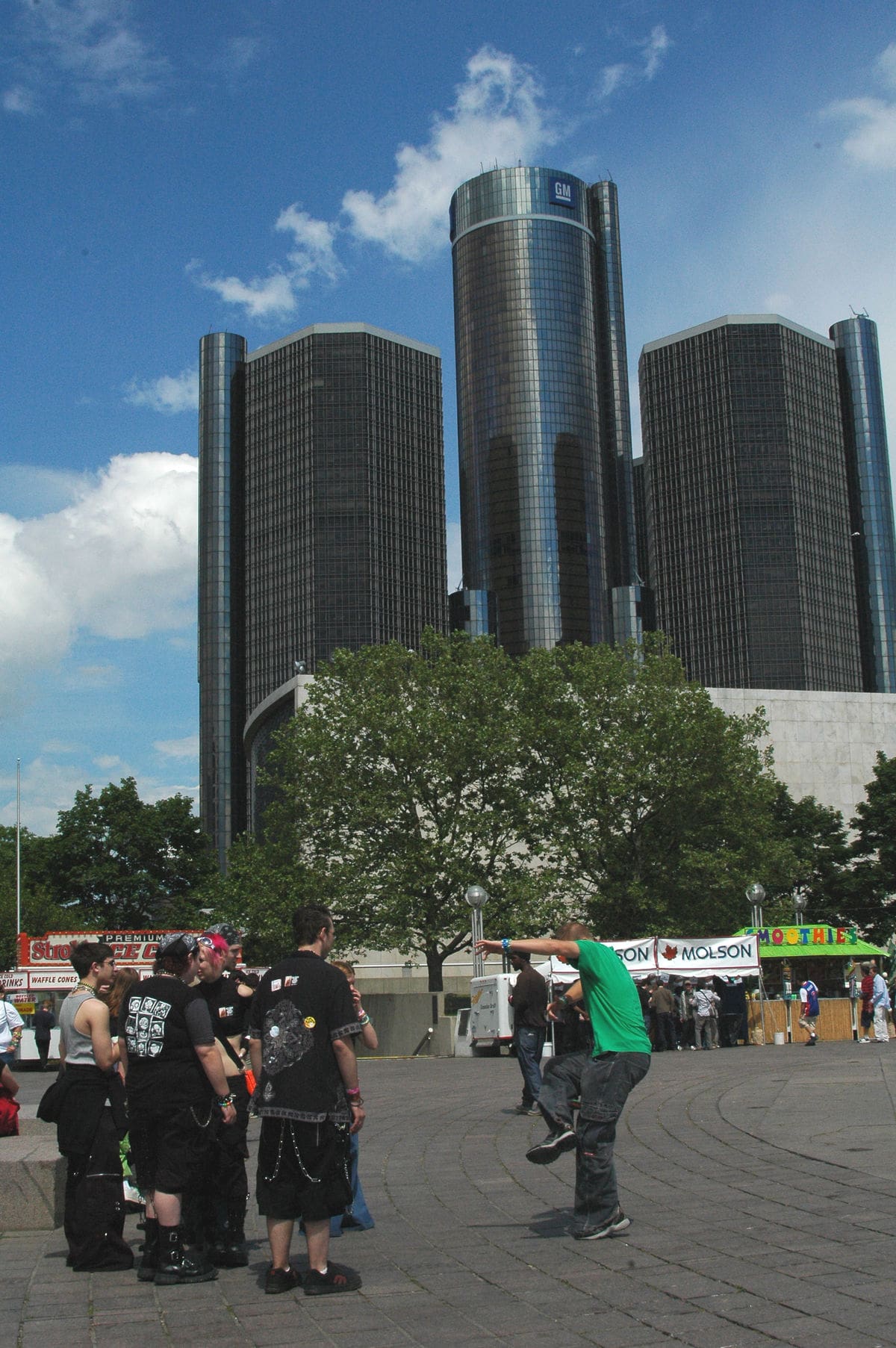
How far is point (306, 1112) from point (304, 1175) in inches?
11.1

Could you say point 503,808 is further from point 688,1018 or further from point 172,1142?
point 172,1142

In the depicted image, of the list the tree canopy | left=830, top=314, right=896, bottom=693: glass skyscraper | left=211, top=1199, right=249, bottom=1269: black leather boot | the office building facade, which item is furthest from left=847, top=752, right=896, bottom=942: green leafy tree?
left=830, top=314, right=896, bottom=693: glass skyscraper

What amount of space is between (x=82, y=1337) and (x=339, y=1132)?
4.70 ft

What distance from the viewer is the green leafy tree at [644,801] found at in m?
45.2

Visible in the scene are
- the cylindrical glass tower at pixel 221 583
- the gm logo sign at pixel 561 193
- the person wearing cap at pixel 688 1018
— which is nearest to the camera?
the person wearing cap at pixel 688 1018

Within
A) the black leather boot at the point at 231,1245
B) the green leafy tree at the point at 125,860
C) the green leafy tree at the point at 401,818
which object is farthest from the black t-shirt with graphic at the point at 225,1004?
the green leafy tree at the point at 125,860

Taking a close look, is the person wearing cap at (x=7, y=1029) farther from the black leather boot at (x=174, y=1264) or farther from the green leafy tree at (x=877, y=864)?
the green leafy tree at (x=877, y=864)

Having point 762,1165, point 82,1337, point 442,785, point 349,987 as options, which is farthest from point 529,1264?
point 442,785

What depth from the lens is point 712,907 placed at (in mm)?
46375

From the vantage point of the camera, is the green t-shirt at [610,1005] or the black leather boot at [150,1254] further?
the green t-shirt at [610,1005]

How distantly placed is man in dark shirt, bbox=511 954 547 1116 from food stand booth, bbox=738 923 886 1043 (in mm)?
15426

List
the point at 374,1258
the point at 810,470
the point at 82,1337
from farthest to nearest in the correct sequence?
1. the point at 810,470
2. the point at 374,1258
3. the point at 82,1337

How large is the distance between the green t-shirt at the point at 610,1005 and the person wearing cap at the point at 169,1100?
2.10m

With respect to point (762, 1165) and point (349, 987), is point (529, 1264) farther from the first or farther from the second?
point (762, 1165)
